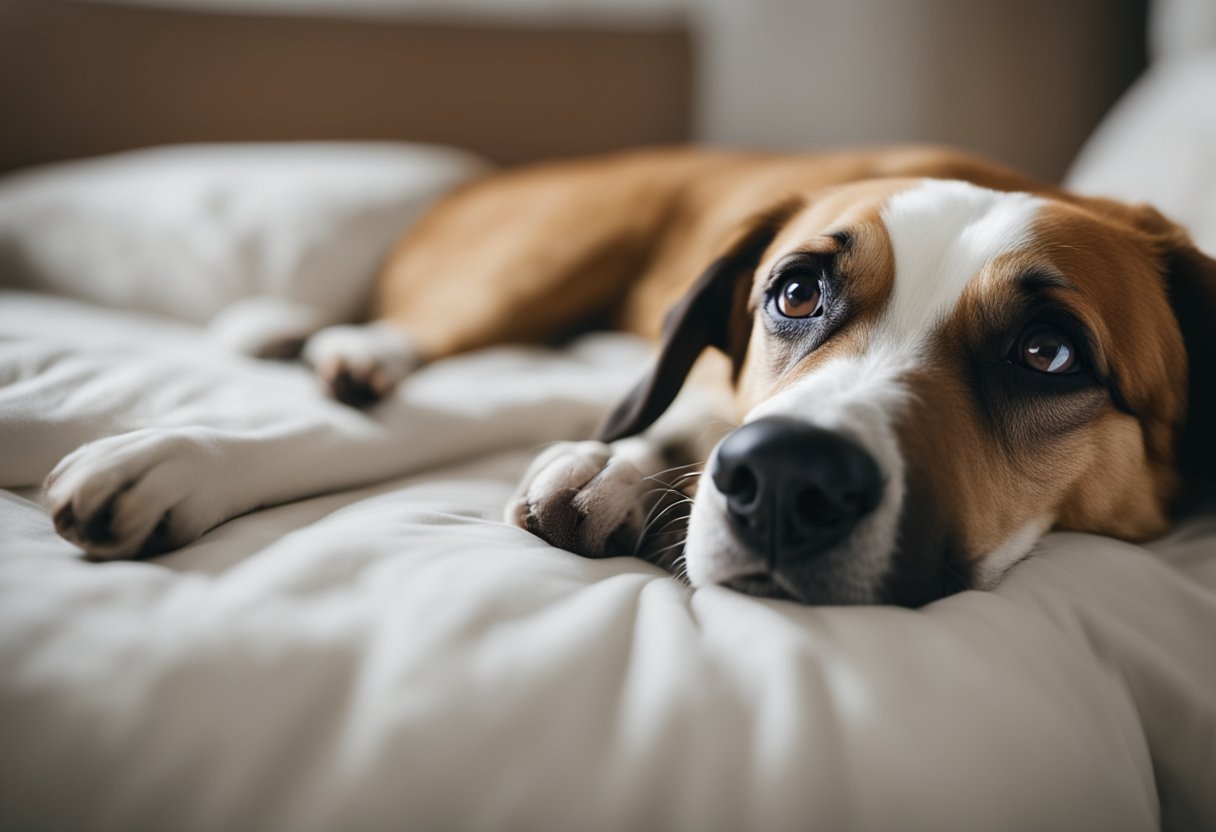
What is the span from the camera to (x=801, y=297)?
1.33 m

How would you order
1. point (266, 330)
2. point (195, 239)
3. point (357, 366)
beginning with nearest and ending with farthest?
point (357, 366), point (266, 330), point (195, 239)

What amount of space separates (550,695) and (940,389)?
26.8 inches

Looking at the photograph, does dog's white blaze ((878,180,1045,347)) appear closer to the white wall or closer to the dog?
the dog

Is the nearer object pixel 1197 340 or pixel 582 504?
pixel 582 504

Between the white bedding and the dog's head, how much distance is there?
79 mm

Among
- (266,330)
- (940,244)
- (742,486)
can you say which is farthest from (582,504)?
(266,330)

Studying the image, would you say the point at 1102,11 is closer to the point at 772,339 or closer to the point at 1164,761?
the point at 772,339

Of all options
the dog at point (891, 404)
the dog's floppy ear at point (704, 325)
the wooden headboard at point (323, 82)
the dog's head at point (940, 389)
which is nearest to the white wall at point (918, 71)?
the wooden headboard at point (323, 82)

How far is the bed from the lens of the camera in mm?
673

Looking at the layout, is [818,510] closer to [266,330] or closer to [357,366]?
[357,366]

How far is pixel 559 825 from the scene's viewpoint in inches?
26.2

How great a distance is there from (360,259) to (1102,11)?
2998mm

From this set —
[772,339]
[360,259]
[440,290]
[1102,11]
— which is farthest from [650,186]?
[1102,11]

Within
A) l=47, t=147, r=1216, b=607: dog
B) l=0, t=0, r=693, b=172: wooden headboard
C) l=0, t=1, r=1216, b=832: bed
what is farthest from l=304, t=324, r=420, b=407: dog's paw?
l=0, t=0, r=693, b=172: wooden headboard
